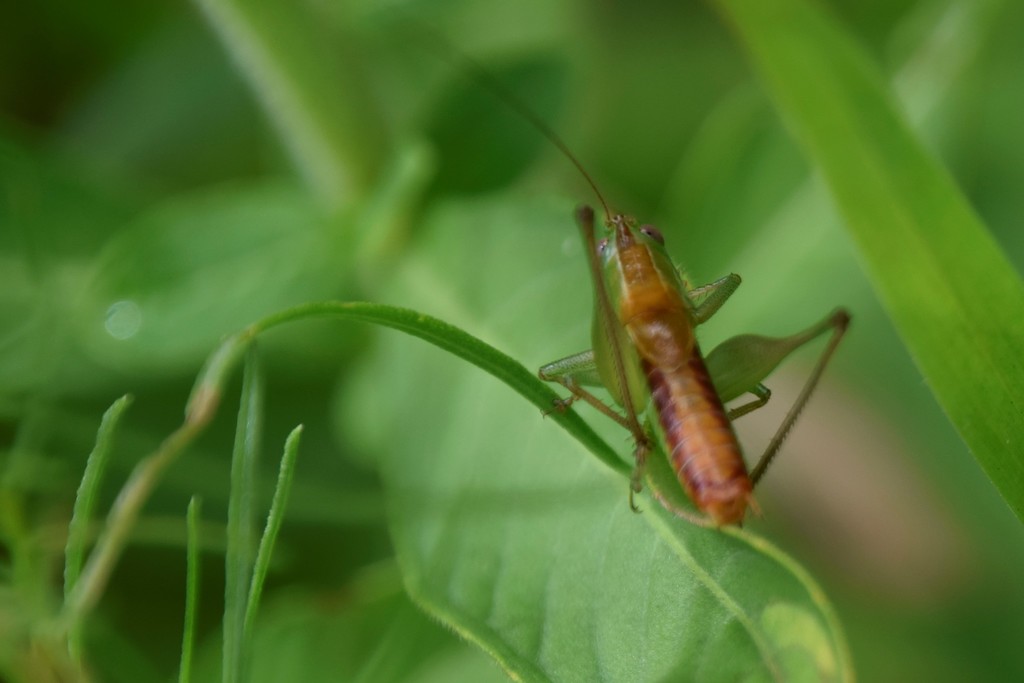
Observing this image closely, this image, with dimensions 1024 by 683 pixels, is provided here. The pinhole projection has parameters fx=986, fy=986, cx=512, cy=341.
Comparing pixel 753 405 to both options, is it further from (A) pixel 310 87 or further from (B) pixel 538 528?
(A) pixel 310 87

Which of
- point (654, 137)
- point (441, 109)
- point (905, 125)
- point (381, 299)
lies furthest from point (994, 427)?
point (654, 137)

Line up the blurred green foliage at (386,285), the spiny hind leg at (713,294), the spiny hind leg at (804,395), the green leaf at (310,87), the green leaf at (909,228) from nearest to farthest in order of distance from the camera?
the green leaf at (909,228), the spiny hind leg at (804,395), the spiny hind leg at (713,294), the blurred green foliage at (386,285), the green leaf at (310,87)

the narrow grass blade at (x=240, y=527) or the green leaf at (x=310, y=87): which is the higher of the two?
the green leaf at (x=310, y=87)

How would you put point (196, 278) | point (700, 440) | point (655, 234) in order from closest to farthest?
point (700, 440)
point (655, 234)
point (196, 278)

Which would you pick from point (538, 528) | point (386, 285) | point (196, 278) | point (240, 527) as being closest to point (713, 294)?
point (538, 528)

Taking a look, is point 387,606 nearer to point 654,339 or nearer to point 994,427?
point 654,339

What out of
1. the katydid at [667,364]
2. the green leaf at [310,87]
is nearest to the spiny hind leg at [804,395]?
the katydid at [667,364]

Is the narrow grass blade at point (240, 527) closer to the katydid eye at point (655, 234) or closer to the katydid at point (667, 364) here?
the katydid at point (667, 364)
